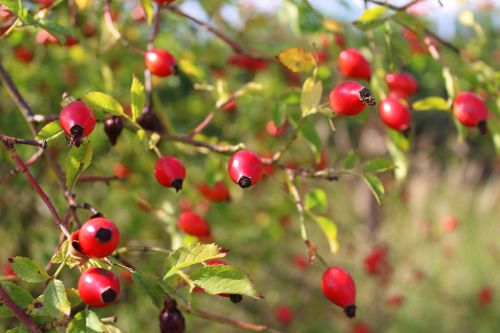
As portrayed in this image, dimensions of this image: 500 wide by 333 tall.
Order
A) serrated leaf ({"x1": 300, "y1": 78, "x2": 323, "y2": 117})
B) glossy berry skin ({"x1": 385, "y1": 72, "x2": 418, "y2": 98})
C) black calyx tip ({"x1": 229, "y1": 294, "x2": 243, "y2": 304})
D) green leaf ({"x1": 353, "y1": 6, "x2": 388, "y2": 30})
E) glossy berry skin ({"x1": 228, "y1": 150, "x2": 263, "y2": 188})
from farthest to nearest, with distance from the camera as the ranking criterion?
glossy berry skin ({"x1": 385, "y1": 72, "x2": 418, "y2": 98}) → green leaf ({"x1": 353, "y1": 6, "x2": 388, "y2": 30}) → serrated leaf ({"x1": 300, "y1": 78, "x2": 323, "y2": 117}) → glossy berry skin ({"x1": 228, "y1": 150, "x2": 263, "y2": 188}) → black calyx tip ({"x1": 229, "y1": 294, "x2": 243, "y2": 304})

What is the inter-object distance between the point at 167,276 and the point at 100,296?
4.3 inches

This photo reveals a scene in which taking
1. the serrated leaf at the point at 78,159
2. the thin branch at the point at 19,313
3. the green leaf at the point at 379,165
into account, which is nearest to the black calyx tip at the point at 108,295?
the thin branch at the point at 19,313

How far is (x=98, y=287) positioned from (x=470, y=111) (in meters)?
0.98

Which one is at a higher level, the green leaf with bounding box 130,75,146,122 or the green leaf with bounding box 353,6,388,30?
the green leaf with bounding box 130,75,146,122

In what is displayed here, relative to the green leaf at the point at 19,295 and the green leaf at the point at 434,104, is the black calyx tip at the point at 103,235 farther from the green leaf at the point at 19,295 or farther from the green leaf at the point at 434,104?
the green leaf at the point at 434,104

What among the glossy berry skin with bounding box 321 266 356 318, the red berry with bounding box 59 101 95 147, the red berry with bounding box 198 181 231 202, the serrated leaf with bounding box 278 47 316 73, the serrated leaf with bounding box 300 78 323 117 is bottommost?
the red berry with bounding box 198 181 231 202

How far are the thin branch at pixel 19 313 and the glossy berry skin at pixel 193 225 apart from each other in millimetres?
652

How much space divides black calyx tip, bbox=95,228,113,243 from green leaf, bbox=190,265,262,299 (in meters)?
0.15

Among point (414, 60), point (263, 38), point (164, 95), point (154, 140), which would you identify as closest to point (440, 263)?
point (263, 38)

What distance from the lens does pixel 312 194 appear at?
1567mm

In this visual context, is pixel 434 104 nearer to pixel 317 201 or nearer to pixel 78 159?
pixel 317 201

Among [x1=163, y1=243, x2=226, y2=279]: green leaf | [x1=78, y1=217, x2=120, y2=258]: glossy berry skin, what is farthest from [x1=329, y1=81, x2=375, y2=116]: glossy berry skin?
[x1=78, y1=217, x2=120, y2=258]: glossy berry skin

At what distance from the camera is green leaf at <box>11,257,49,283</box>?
980mm

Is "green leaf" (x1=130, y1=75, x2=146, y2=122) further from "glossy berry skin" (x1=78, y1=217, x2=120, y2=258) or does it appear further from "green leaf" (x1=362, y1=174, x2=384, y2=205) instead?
"green leaf" (x1=362, y1=174, x2=384, y2=205)
